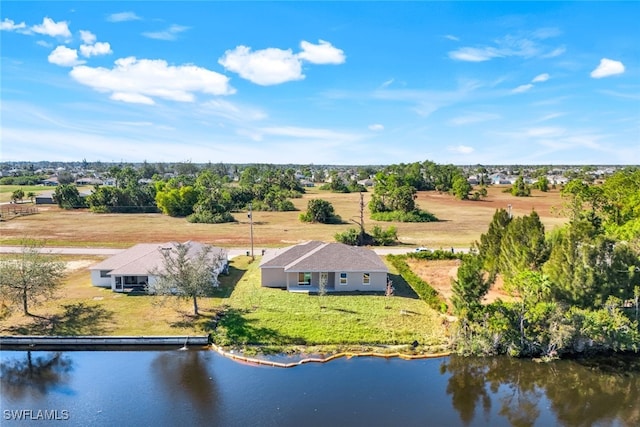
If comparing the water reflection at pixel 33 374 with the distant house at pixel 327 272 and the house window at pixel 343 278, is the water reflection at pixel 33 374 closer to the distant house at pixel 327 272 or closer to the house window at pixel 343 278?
the distant house at pixel 327 272

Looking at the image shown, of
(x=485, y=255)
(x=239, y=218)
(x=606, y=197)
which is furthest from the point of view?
(x=239, y=218)

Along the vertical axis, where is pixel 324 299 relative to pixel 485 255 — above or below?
below

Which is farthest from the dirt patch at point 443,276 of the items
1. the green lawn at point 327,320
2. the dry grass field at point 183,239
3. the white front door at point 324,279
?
the white front door at point 324,279

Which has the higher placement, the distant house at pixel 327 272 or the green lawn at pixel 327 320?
the distant house at pixel 327 272

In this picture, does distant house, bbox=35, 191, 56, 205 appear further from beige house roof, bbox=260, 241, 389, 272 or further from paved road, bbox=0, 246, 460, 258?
beige house roof, bbox=260, 241, 389, 272

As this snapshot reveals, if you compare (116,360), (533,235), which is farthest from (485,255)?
(116,360)

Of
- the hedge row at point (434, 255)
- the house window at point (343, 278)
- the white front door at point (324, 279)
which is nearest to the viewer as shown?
the white front door at point (324, 279)

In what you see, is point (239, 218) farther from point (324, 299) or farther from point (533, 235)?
point (533, 235)
